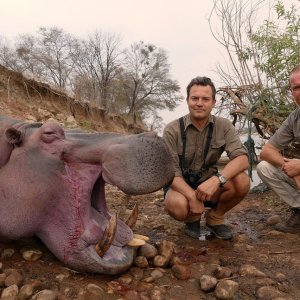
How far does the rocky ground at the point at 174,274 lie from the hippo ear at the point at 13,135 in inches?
27.1

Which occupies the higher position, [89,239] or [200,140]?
[200,140]

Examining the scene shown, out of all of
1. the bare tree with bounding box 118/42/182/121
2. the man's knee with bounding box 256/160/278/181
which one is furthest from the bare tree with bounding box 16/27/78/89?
the man's knee with bounding box 256/160/278/181

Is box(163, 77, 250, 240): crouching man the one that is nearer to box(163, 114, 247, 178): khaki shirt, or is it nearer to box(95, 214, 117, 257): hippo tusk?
box(163, 114, 247, 178): khaki shirt

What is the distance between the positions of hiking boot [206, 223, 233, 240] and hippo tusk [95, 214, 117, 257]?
1607mm

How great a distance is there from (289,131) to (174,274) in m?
2.08

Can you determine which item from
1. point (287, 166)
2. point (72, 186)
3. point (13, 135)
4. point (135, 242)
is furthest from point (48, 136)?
point (287, 166)

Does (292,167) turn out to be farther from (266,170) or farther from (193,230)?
(193,230)

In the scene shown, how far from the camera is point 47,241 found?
7.87 feet

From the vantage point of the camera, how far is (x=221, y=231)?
11.9ft

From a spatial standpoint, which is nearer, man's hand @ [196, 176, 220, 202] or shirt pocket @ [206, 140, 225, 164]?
man's hand @ [196, 176, 220, 202]

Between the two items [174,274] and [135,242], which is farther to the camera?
[174,274]

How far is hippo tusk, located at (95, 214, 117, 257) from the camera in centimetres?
216

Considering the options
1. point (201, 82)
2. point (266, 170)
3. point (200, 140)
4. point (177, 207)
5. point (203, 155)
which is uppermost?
point (201, 82)

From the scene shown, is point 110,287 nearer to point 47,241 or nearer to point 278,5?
point 47,241
